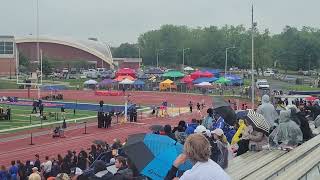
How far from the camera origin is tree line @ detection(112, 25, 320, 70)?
11206 centimetres

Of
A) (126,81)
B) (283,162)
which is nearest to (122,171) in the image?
(283,162)

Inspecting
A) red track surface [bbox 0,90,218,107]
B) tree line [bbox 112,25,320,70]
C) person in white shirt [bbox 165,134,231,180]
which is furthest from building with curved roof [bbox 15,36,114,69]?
person in white shirt [bbox 165,134,231,180]

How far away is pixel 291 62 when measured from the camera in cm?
11444

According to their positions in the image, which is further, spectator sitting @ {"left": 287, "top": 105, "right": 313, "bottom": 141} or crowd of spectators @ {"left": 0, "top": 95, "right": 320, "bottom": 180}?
spectator sitting @ {"left": 287, "top": 105, "right": 313, "bottom": 141}

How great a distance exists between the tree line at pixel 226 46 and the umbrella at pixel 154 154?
9590 centimetres

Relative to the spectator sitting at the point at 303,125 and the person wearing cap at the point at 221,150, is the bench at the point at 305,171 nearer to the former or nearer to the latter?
the person wearing cap at the point at 221,150

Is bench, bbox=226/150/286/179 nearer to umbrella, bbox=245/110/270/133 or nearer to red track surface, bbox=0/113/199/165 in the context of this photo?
umbrella, bbox=245/110/270/133

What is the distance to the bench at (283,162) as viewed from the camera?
7.41 meters

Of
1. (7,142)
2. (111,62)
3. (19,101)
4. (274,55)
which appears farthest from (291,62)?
(7,142)

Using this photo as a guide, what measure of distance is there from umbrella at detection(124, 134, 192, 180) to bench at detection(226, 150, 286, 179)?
1061mm

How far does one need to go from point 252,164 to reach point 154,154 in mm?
1662

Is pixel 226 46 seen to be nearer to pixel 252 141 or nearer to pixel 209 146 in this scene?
pixel 252 141

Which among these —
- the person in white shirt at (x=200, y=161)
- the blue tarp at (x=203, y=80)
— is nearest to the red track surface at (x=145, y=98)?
the blue tarp at (x=203, y=80)

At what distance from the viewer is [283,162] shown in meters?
8.40
